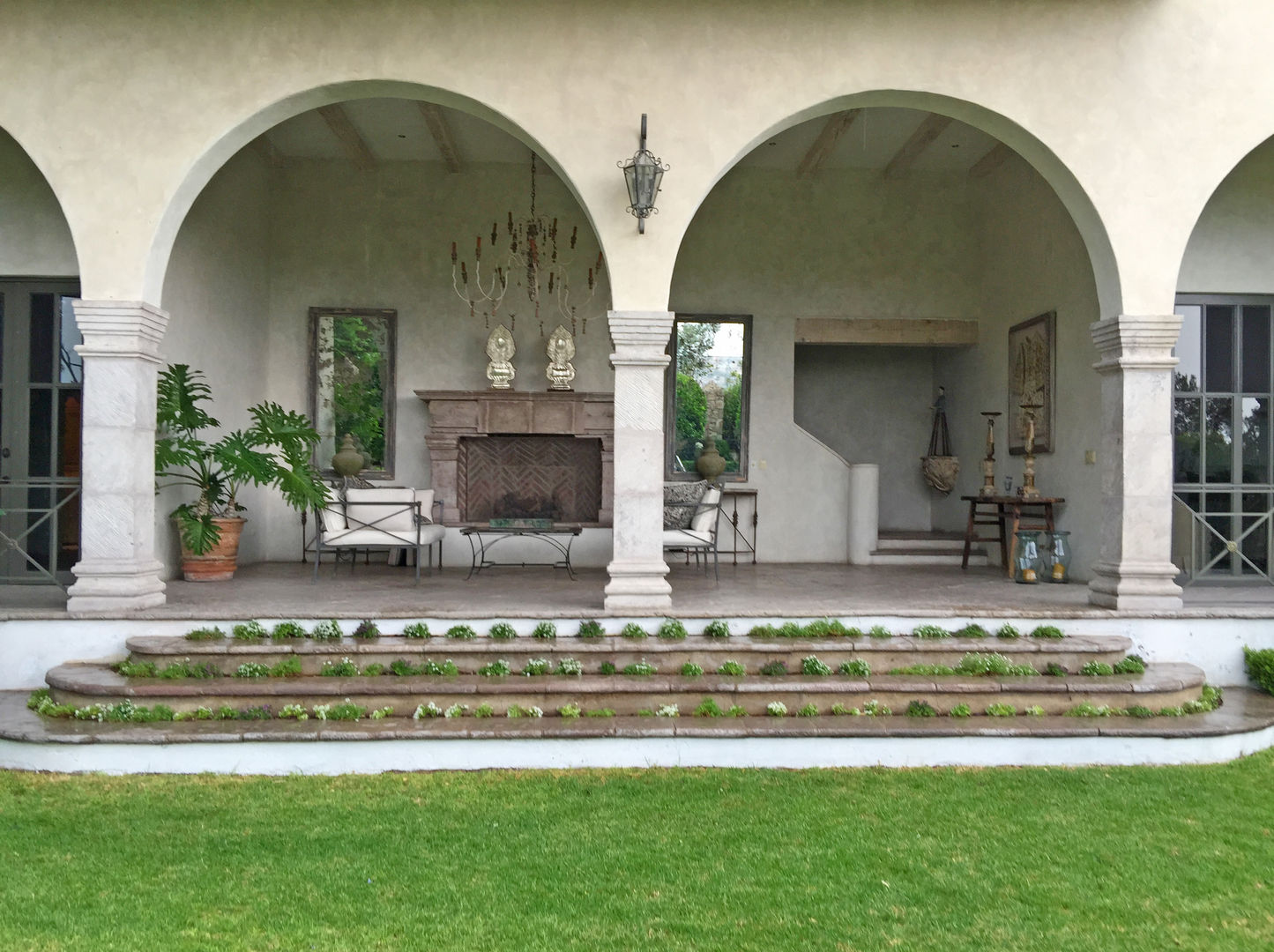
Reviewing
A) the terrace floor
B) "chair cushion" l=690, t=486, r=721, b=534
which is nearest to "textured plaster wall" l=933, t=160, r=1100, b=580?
the terrace floor

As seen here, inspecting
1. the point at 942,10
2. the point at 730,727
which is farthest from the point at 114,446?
the point at 942,10

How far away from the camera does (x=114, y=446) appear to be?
602 cm

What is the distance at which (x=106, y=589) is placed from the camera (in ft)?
19.5

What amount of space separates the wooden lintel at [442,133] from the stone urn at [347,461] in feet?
9.04

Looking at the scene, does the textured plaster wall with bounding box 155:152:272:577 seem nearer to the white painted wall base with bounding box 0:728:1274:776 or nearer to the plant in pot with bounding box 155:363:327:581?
the plant in pot with bounding box 155:363:327:581

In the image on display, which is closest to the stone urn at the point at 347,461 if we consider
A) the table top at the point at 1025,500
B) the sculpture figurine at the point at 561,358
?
the sculpture figurine at the point at 561,358

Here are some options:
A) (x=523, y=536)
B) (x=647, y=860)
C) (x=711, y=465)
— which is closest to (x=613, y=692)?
(x=647, y=860)

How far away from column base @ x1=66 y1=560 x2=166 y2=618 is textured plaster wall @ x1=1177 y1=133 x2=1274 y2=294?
7545 mm

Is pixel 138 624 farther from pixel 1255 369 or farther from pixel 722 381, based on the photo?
pixel 1255 369

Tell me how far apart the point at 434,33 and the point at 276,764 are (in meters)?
4.14

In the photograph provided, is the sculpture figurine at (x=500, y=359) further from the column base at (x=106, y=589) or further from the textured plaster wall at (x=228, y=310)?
the column base at (x=106, y=589)

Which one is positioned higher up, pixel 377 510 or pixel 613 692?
pixel 377 510

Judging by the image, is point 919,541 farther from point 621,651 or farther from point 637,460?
point 621,651

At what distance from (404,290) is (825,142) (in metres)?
4.13
